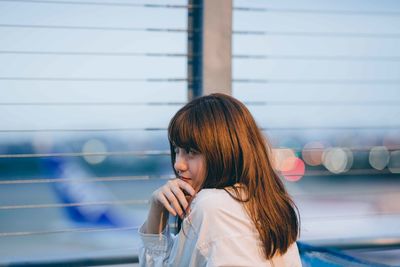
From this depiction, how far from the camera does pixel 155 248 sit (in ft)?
5.48

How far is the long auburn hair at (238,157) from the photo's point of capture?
1.51 metres

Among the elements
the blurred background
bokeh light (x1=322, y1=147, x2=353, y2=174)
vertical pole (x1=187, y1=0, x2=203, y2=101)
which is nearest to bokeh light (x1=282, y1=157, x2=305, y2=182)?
the blurred background

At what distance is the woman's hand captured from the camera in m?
1.56

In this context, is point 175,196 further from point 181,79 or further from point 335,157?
point 335,157

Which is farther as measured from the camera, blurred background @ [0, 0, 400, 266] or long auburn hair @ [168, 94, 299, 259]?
blurred background @ [0, 0, 400, 266]

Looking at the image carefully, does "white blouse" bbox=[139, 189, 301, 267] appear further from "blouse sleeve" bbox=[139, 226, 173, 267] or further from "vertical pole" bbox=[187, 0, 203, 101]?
"vertical pole" bbox=[187, 0, 203, 101]

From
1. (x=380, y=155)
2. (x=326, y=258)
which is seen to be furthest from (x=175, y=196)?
(x=380, y=155)

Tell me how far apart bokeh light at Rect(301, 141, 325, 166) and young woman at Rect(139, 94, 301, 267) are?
127 cm

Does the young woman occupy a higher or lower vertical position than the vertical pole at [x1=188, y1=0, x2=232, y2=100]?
lower

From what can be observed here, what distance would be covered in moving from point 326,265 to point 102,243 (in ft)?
18.9

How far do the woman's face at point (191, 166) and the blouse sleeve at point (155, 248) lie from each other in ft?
0.59

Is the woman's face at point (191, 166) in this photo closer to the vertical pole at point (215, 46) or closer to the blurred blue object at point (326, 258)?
the blurred blue object at point (326, 258)

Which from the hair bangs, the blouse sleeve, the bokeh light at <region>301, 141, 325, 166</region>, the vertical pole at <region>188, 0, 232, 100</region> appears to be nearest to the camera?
the hair bangs

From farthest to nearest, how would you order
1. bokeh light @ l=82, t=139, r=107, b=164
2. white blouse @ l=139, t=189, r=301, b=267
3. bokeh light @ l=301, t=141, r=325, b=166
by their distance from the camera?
bokeh light @ l=301, t=141, r=325, b=166, bokeh light @ l=82, t=139, r=107, b=164, white blouse @ l=139, t=189, r=301, b=267
